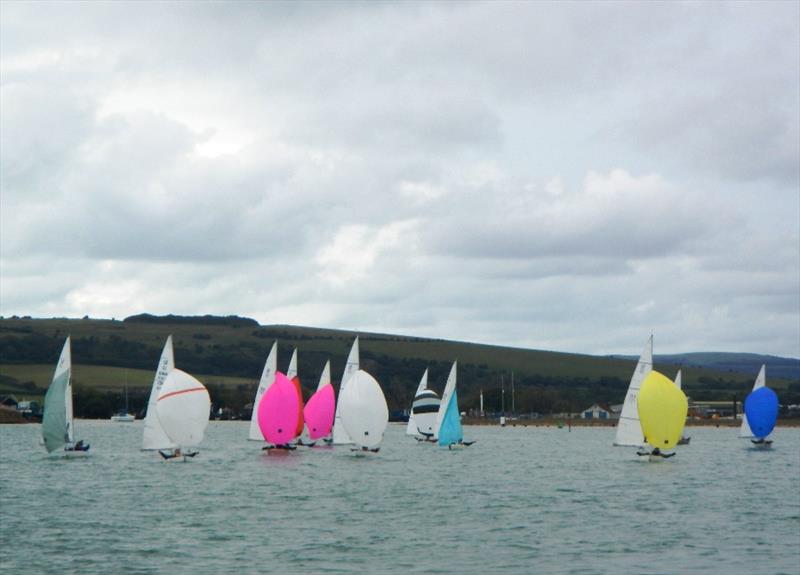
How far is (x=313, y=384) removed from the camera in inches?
7013

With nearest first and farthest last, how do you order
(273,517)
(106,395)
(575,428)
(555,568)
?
1. (555,568)
2. (273,517)
3. (575,428)
4. (106,395)

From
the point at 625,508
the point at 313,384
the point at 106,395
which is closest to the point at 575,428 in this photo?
the point at 313,384

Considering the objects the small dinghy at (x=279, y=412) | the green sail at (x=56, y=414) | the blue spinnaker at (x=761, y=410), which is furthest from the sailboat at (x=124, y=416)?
the green sail at (x=56, y=414)

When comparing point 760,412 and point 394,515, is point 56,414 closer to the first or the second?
point 394,515

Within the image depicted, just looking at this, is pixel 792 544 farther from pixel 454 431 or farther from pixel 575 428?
pixel 575 428

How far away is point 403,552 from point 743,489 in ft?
80.5

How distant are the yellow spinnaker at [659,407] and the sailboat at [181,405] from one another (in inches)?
871

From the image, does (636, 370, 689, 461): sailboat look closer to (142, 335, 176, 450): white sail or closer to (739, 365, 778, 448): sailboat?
(739, 365, 778, 448): sailboat

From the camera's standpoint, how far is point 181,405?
210ft

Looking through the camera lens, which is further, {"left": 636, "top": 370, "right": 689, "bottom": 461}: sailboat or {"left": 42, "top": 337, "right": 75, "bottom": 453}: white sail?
{"left": 636, "top": 370, "right": 689, "bottom": 461}: sailboat

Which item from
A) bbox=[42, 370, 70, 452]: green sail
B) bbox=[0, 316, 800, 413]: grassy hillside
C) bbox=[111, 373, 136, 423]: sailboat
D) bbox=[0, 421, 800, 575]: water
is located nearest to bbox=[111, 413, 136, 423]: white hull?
bbox=[111, 373, 136, 423]: sailboat

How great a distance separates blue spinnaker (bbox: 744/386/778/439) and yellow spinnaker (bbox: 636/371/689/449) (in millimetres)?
22898

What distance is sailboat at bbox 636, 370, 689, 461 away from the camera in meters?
65.9

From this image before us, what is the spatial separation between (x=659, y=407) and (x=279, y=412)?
73.1 ft
